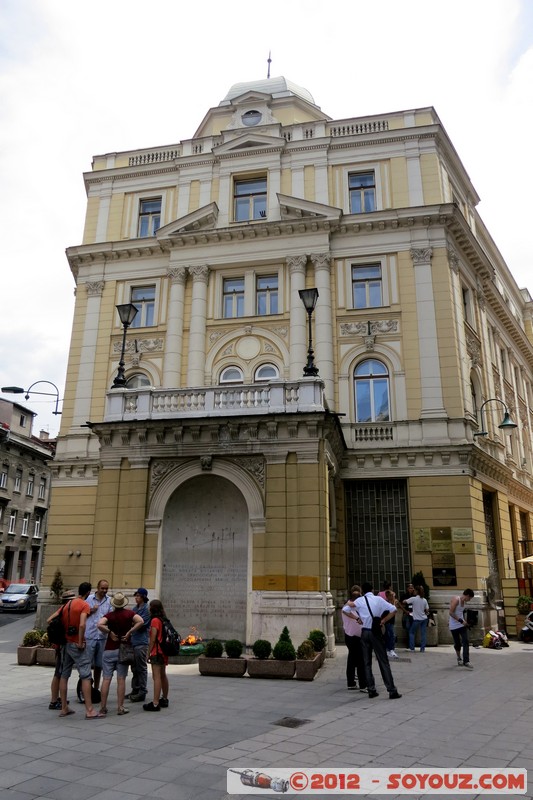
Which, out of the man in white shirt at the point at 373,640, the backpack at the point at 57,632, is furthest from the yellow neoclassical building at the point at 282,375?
the backpack at the point at 57,632

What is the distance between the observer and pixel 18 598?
34.4 meters

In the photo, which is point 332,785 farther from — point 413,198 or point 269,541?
point 413,198

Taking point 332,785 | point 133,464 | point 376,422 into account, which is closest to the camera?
point 332,785

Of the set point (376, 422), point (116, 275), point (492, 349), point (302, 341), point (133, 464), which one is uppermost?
point (116, 275)

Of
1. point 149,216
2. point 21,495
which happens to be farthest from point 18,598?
point 149,216

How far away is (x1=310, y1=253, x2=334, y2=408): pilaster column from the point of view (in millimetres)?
24688

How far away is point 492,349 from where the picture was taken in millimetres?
31234

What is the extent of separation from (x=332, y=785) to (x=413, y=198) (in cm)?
2444

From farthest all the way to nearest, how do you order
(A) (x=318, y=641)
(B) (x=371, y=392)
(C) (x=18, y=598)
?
(C) (x=18, y=598)
(B) (x=371, y=392)
(A) (x=318, y=641)

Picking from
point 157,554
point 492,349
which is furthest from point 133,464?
point 492,349

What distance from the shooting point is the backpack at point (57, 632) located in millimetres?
9617

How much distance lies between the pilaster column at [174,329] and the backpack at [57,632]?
1656cm

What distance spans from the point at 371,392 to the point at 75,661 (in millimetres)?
17521

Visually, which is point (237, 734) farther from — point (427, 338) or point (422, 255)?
point (422, 255)
